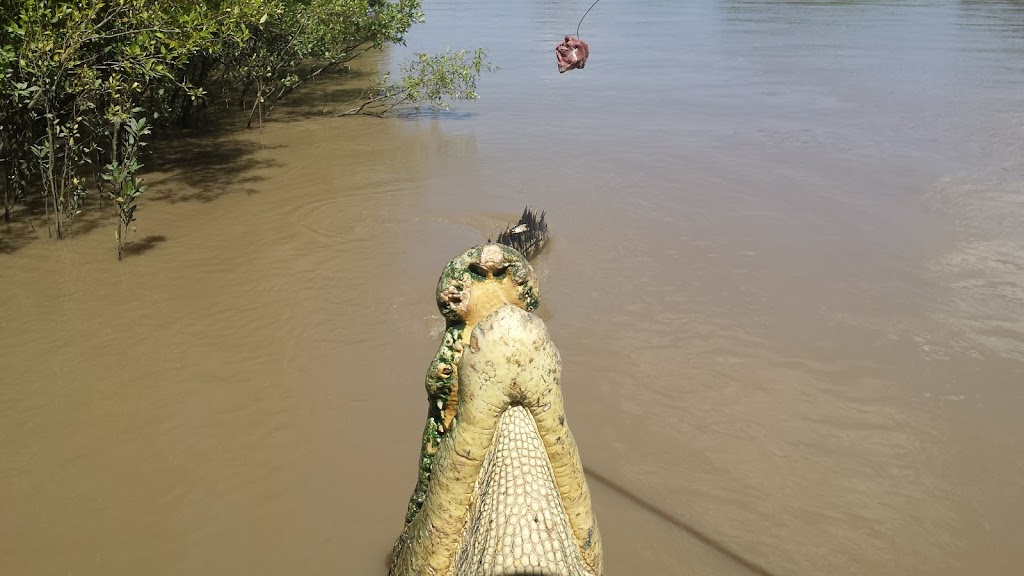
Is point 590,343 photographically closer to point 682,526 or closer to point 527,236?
point 527,236

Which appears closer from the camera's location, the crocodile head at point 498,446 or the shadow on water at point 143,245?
the crocodile head at point 498,446

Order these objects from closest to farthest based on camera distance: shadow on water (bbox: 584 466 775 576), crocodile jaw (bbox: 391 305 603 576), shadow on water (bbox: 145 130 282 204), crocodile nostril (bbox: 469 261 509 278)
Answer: crocodile jaw (bbox: 391 305 603 576) < crocodile nostril (bbox: 469 261 509 278) < shadow on water (bbox: 584 466 775 576) < shadow on water (bbox: 145 130 282 204)

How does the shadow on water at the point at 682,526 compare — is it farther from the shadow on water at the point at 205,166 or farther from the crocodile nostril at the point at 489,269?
the shadow on water at the point at 205,166

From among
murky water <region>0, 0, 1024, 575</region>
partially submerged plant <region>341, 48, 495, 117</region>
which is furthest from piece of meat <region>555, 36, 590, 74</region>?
partially submerged plant <region>341, 48, 495, 117</region>

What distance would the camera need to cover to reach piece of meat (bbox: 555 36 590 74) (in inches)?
257

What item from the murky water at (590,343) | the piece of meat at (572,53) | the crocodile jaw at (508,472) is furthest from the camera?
the piece of meat at (572,53)

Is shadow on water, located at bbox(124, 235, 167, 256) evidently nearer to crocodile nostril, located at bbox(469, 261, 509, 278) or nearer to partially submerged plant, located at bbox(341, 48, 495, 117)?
partially submerged plant, located at bbox(341, 48, 495, 117)

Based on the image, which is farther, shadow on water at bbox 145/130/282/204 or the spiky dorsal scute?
shadow on water at bbox 145/130/282/204

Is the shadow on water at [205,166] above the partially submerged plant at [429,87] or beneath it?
beneath

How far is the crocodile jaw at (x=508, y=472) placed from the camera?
1.88 metres

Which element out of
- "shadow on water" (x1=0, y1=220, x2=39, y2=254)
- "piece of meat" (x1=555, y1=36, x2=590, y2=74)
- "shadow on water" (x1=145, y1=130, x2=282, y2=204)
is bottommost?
"shadow on water" (x1=0, y1=220, x2=39, y2=254)

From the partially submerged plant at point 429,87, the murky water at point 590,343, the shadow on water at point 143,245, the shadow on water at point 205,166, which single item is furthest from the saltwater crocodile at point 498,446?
the partially submerged plant at point 429,87

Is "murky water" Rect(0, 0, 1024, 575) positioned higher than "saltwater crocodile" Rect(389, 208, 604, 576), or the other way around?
"saltwater crocodile" Rect(389, 208, 604, 576)

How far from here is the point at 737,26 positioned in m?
25.1
